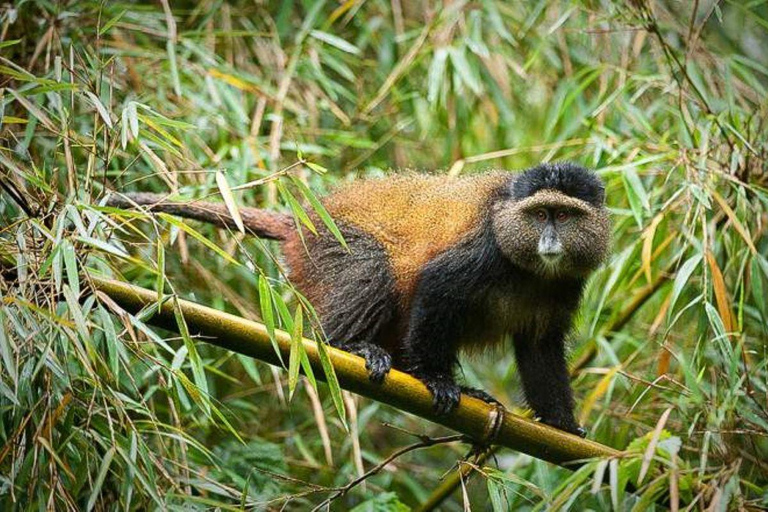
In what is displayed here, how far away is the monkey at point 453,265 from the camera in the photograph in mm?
3885

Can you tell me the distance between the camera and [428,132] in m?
5.96

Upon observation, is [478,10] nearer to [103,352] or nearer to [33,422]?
[103,352]

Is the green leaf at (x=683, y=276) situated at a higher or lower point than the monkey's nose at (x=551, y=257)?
higher

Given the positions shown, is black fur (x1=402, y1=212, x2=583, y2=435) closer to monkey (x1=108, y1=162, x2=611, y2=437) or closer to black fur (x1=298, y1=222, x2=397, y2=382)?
monkey (x1=108, y1=162, x2=611, y2=437)

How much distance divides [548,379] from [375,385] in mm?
1095

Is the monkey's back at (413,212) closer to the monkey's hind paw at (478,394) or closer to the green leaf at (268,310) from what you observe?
the monkey's hind paw at (478,394)

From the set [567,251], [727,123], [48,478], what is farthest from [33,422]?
[727,123]

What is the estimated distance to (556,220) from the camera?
3.92m

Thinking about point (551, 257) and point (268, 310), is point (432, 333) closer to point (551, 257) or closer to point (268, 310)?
point (551, 257)

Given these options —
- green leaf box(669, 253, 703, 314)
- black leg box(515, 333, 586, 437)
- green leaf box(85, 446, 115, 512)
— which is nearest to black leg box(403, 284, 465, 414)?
black leg box(515, 333, 586, 437)

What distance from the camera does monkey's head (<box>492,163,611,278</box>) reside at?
12.6ft

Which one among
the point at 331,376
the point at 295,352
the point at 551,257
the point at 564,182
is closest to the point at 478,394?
the point at 551,257

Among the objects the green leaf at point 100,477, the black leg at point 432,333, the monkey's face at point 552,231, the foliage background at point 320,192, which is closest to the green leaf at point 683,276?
the foliage background at point 320,192

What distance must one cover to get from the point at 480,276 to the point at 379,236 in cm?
49
